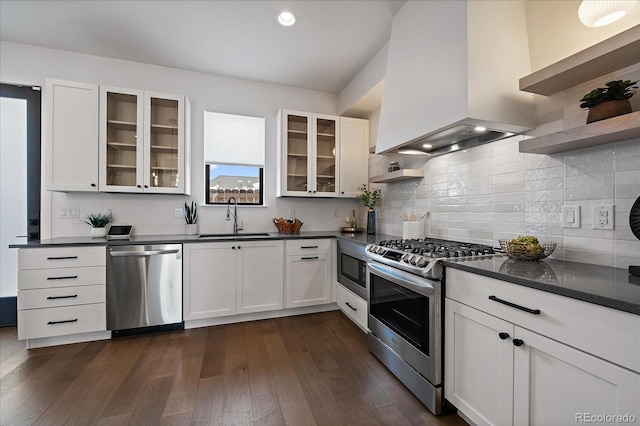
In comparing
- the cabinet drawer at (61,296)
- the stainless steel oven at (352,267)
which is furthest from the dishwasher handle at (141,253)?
the stainless steel oven at (352,267)

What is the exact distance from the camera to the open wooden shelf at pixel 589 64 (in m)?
1.13

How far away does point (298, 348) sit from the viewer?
233 centimetres

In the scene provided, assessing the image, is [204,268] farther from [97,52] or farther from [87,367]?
[97,52]

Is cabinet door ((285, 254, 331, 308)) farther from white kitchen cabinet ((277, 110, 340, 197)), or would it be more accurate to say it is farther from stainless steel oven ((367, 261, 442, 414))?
stainless steel oven ((367, 261, 442, 414))

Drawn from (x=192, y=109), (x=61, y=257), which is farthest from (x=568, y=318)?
(x=192, y=109)

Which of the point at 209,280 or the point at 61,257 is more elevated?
the point at 61,257

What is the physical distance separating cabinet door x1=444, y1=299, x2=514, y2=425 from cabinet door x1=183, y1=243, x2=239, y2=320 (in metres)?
2.09

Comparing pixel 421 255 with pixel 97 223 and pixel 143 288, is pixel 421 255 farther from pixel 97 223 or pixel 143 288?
pixel 97 223

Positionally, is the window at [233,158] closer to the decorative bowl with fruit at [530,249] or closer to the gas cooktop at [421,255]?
the gas cooktop at [421,255]

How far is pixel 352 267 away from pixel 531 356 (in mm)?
1718

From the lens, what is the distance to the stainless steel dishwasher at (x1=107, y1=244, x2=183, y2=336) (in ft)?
8.13

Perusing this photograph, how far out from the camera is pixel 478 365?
136 centimetres

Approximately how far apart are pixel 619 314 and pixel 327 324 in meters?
2.33

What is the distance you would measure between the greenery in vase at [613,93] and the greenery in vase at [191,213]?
11.1 ft
